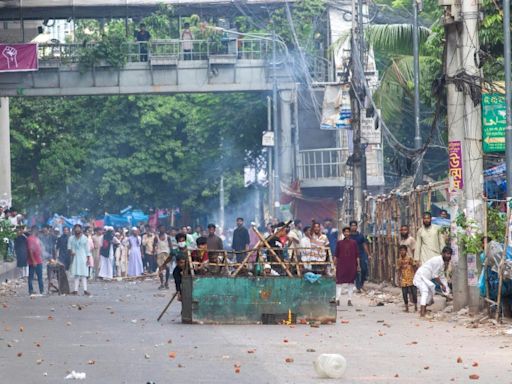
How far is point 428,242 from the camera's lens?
80.0 ft

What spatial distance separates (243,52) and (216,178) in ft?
66.0

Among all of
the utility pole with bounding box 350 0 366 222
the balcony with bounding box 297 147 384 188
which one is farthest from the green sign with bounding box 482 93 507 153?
the balcony with bounding box 297 147 384 188

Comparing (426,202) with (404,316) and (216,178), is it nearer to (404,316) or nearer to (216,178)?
(404,316)

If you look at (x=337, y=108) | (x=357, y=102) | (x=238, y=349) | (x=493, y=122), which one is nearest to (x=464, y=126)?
(x=493, y=122)

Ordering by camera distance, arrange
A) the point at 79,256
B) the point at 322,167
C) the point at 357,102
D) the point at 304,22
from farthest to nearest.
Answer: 1. the point at 322,167
2. the point at 304,22
3. the point at 357,102
4. the point at 79,256

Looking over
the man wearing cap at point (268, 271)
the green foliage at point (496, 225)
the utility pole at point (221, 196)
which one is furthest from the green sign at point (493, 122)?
the utility pole at point (221, 196)

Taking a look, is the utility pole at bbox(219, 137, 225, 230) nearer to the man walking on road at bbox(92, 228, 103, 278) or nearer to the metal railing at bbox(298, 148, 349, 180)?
the metal railing at bbox(298, 148, 349, 180)

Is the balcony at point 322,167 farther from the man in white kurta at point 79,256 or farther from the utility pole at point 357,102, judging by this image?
the man in white kurta at point 79,256

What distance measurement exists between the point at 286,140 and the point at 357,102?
21.6 metres

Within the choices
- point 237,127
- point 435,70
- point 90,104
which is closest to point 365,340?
point 435,70

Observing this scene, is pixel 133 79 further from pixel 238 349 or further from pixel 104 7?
pixel 238 349

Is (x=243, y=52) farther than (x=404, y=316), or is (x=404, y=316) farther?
(x=243, y=52)

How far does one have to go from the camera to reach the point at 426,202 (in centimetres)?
2770

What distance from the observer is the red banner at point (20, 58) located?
41906 mm
